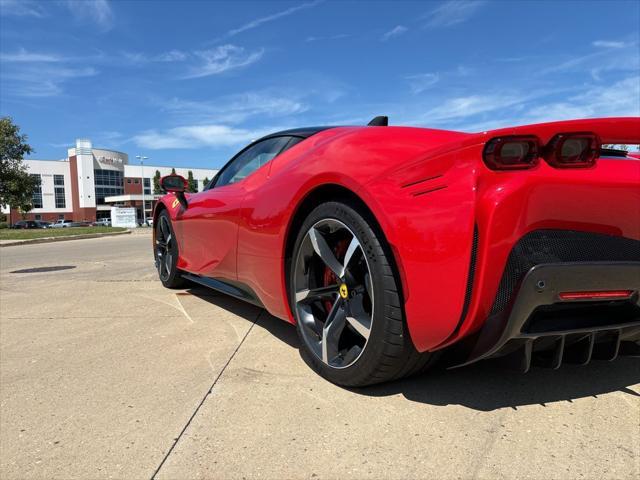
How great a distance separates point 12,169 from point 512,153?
4343 cm

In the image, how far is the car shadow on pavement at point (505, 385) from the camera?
203cm

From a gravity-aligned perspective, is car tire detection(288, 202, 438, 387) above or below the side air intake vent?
below

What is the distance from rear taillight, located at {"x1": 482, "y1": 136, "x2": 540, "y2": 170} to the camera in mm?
1557

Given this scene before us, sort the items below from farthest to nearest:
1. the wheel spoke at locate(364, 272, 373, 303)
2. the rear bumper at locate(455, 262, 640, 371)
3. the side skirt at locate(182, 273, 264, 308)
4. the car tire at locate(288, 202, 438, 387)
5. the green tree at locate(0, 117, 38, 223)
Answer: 1. the green tree at locate(0, 117, 38, 223)
2. the side skirt at locate(182, 273, 264, 308)
3. the wheel spoke at locate(364, 272, 373, 303)
4. the car tire at locate(288, 202, 438, 387)
5. the rear bumper at locate(455, 262, 640, 371)

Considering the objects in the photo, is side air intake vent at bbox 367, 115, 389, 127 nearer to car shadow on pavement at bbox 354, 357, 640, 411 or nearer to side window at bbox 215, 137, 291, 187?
side window at bbox 215, 137, 291, 187

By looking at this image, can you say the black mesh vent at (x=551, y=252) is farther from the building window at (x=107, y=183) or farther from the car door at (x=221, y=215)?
the building window at (x=107, y=183)

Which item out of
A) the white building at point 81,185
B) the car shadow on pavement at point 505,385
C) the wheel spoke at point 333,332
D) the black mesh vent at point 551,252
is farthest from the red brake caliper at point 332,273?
the white building at point 81,185

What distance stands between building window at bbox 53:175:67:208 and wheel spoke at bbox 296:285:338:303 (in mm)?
97336

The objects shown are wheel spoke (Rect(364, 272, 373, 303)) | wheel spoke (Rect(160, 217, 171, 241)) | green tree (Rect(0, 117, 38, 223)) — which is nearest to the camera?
wheel spoke (Rect(364, 272, 373, 303))

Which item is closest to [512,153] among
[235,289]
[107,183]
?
[235,289]

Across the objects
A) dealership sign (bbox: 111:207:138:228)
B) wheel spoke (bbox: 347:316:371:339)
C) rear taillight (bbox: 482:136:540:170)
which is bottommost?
dealership sign (bbox: 111:207:138:228)

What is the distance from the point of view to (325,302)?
2443 millimetres

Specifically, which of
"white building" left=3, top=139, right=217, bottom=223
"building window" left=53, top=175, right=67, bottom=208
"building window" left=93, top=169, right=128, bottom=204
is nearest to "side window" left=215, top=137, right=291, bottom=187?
"white building" left=3, top=139, right=217, bottom=223

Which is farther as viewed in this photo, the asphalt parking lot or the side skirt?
the side skirt
